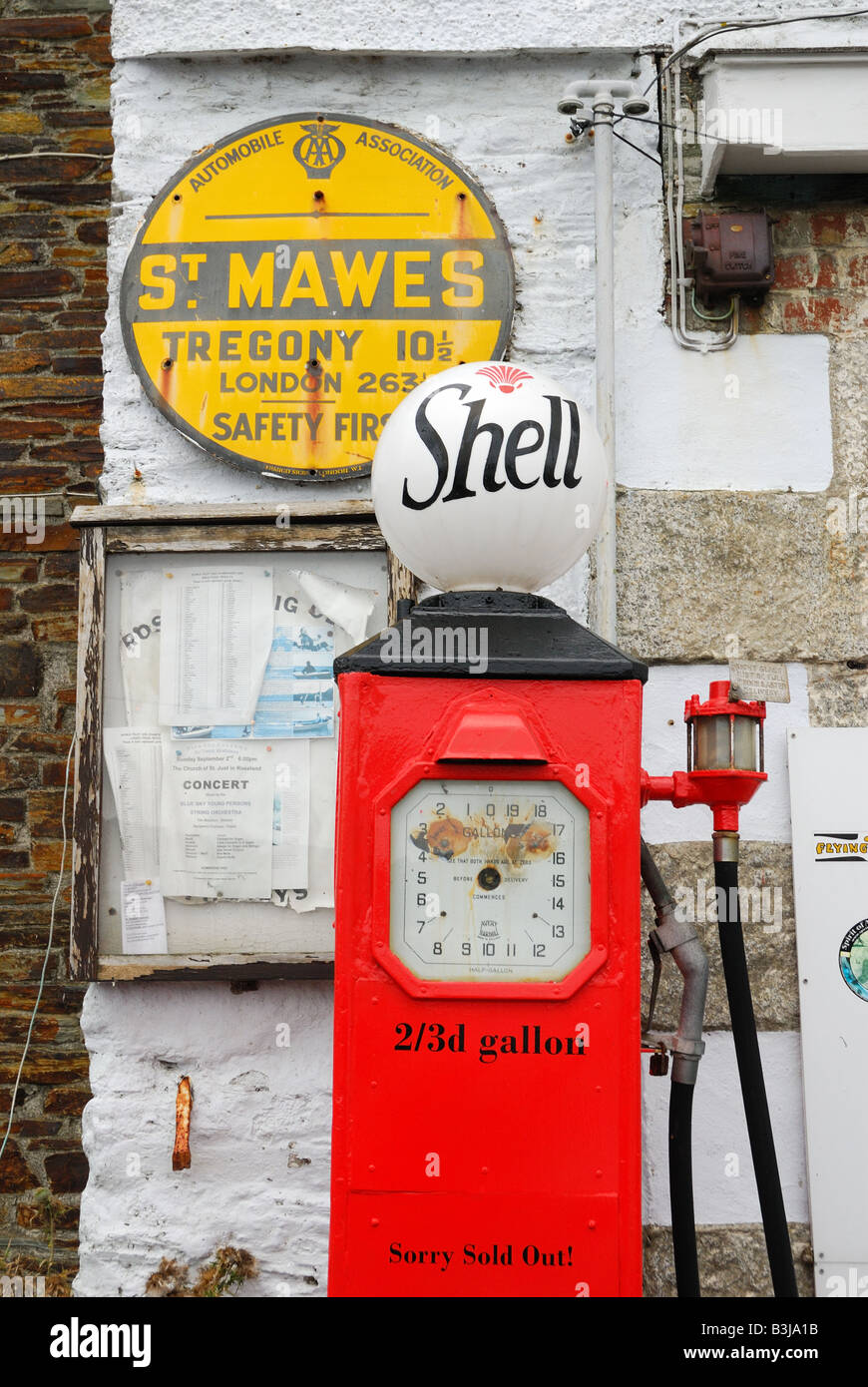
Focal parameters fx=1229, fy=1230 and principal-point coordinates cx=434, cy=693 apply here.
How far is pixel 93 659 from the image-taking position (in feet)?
10.1

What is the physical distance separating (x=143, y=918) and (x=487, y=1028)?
126cm

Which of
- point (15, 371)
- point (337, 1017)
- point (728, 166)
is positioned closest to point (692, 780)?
point (337, 1017)

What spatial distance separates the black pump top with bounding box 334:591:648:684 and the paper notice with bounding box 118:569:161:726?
3.55ft

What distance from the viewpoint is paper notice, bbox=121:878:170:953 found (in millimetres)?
3014

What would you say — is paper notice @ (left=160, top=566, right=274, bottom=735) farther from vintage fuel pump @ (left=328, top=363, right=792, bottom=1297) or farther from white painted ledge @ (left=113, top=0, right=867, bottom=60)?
white painted ledge @ (left=113, top=0, right=867, bottom=60)

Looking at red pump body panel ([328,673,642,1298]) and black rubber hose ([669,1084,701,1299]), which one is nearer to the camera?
red pump body panel ([328,673,642,1298])

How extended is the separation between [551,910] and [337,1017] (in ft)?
1.34

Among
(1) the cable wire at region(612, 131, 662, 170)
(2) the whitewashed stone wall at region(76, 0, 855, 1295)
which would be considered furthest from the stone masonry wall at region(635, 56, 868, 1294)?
(1) the cable wire at region(612, 131, 662, 170)

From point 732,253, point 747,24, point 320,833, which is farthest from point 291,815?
point 747,24

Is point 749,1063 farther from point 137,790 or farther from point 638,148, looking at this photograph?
point 638,148

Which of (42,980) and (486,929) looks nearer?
(486,929)

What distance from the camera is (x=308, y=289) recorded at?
3.19 m

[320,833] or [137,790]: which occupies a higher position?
[137,790]

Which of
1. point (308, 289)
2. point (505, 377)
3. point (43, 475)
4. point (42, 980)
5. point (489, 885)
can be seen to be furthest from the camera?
point (43, 475)
